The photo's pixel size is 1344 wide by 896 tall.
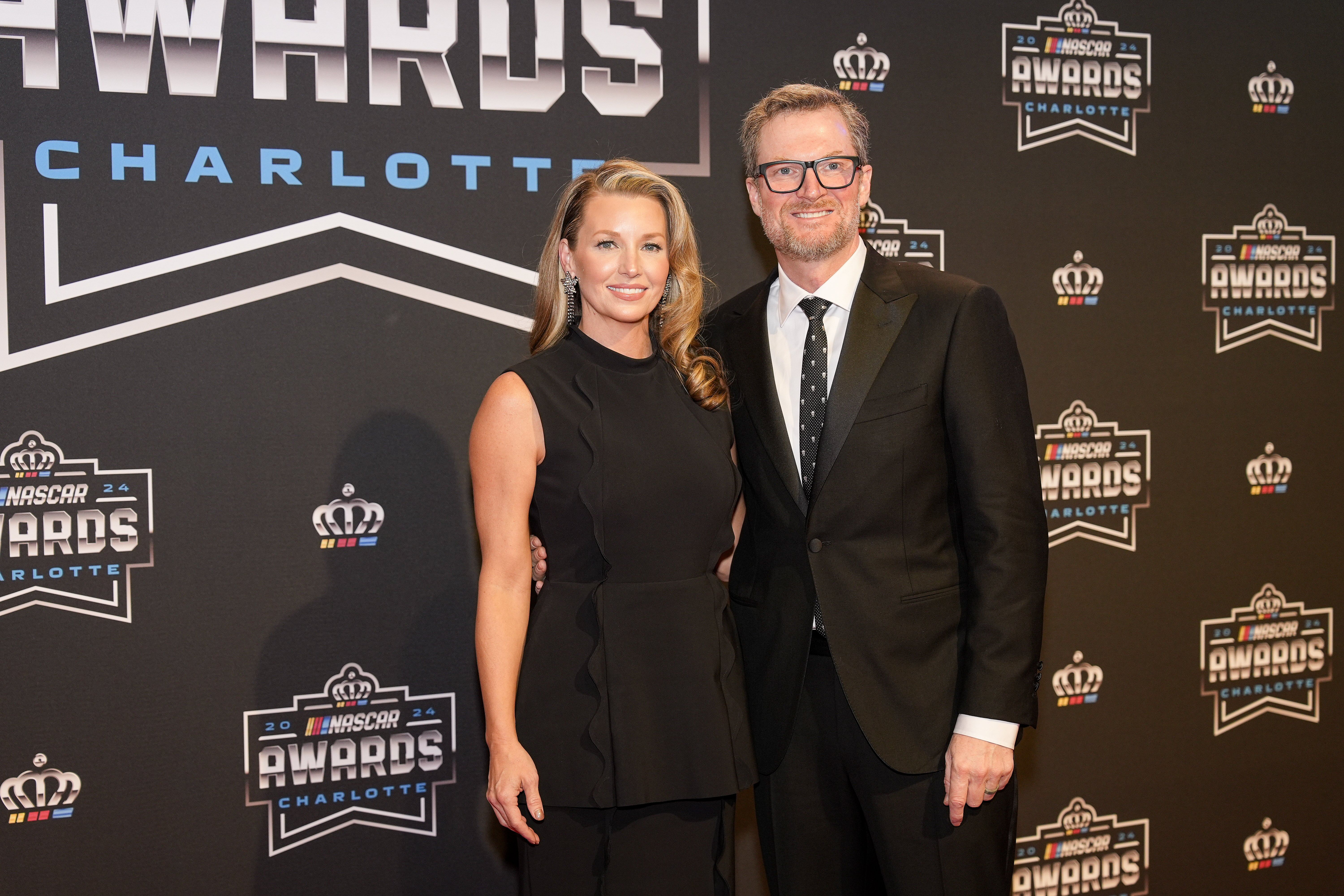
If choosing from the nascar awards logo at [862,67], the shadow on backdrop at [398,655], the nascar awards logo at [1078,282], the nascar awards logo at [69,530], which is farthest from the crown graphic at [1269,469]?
the nascar awards logo at [69,530]

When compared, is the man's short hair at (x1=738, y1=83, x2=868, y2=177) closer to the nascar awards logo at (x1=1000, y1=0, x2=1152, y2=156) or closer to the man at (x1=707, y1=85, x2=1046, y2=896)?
the man at (x1=707, y1=85, x2=1046, y2=896)

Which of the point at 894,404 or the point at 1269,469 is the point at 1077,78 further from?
the point at 894,404

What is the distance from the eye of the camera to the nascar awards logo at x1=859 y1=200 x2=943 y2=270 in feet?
10.2

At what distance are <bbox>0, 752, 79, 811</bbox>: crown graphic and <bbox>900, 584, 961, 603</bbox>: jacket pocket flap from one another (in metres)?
2.10

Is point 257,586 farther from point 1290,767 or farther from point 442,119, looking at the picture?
point 1290,767

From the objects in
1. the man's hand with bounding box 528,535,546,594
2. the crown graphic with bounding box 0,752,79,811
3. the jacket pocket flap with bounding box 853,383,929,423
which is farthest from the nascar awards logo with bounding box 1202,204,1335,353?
the crown graphic with bounding box 0,752,79,811

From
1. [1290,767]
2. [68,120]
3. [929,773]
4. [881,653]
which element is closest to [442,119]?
[68,120]

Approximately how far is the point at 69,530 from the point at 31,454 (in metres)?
0.20

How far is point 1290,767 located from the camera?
3.50 meters

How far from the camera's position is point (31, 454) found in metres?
2.60

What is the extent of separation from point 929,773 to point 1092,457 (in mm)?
1614

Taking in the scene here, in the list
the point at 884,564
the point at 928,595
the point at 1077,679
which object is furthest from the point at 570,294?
the point at 1077,679

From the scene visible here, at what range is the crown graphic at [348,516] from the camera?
2.77 m

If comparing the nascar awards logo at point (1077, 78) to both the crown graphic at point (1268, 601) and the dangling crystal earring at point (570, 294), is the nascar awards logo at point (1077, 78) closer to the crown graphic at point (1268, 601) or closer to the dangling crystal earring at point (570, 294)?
the crown graphic at point (1268, 601)
